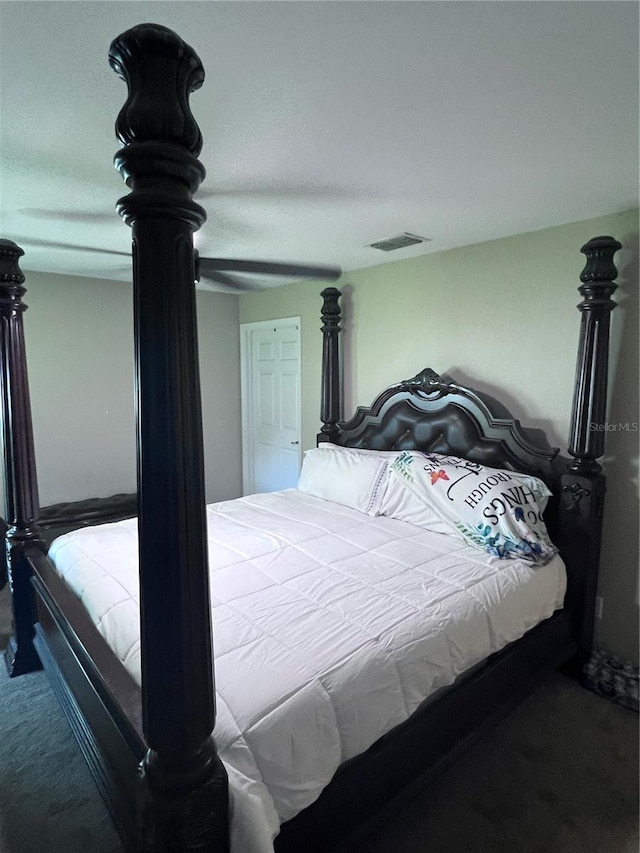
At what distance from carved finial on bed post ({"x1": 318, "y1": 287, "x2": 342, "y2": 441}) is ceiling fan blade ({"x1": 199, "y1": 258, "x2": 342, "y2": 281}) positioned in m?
0.13

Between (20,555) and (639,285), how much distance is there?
3.32 metres

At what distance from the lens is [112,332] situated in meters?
3.97

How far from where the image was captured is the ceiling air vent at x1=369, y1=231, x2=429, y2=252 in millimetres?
2658

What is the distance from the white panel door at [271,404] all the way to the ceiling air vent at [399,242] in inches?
52.0

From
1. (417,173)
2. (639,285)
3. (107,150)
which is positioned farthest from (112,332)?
(639,285)

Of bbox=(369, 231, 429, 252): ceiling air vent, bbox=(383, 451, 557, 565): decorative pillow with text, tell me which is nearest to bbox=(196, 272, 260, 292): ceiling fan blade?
bbox=(369, 231, 429, 252): ceiling air vent

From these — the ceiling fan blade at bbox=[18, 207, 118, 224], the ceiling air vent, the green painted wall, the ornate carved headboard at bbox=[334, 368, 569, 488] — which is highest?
the ceiling air vent

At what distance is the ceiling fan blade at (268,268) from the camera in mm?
3170

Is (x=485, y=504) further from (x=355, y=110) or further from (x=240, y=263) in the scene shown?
(x=240, y=263)

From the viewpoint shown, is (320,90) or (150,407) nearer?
(150,407)

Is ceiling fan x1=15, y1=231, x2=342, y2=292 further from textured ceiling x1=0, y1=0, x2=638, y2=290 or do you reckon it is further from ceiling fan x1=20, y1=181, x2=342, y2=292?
textured ceiling x1=0, y1=0, x2=638, y2=290

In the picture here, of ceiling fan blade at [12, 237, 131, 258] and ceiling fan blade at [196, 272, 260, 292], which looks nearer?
ceiling fan blade at [12, 237, 131, 258]

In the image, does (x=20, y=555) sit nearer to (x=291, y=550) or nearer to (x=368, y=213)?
(x=291, y=550)

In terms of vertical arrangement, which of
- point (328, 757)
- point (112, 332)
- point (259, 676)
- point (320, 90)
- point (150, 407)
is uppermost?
point (320, 90)
